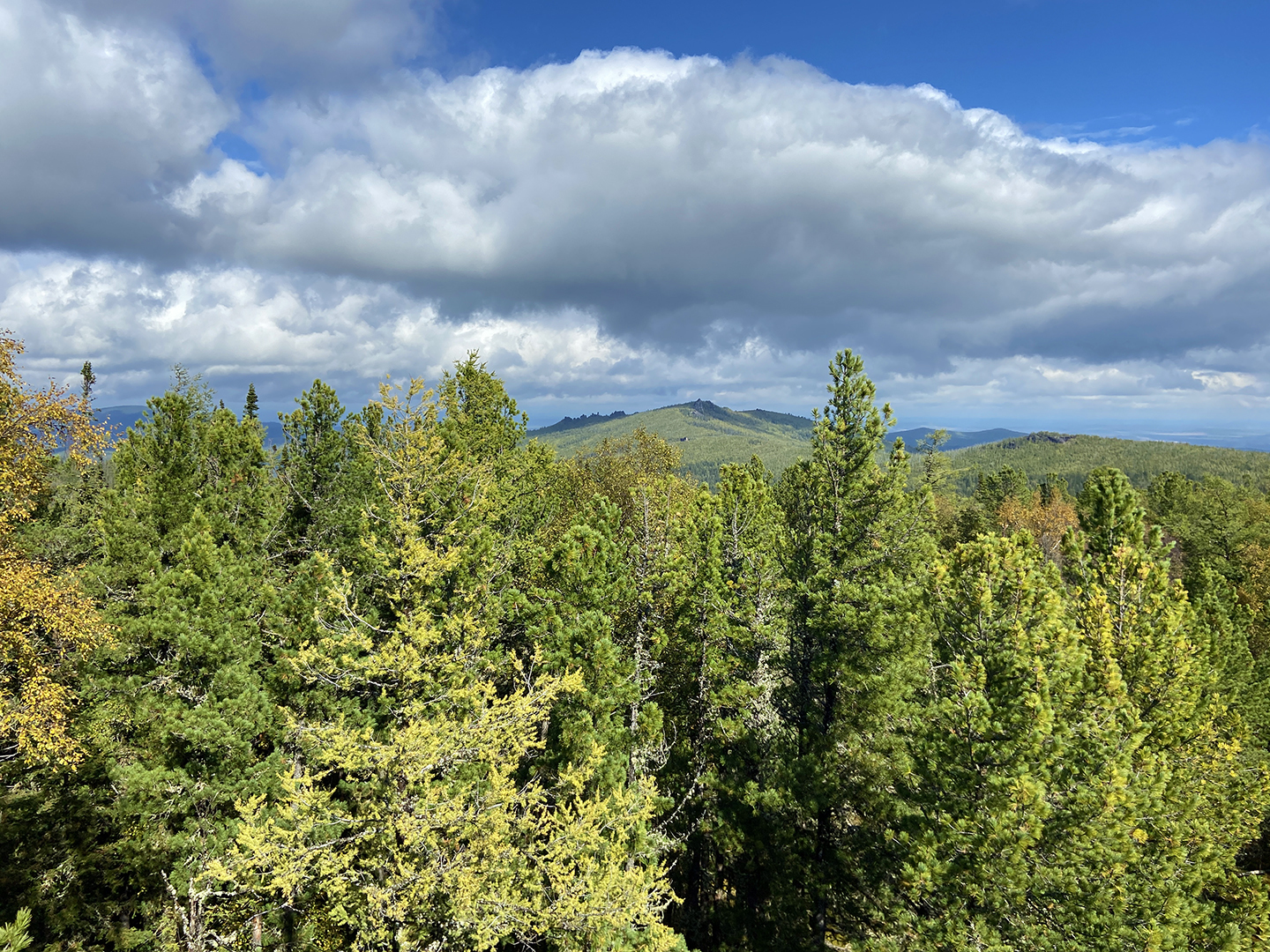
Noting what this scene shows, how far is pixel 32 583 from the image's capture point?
1363 centimetres

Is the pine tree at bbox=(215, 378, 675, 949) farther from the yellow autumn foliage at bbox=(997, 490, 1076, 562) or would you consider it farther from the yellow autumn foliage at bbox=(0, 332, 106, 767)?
the yellow autumn foliage at bbox=(997, 490, 1076, 562)

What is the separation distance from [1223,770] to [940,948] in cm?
1299

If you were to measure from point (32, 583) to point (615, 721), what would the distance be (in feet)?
52.9

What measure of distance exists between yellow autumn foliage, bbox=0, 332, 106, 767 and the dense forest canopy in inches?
5.6

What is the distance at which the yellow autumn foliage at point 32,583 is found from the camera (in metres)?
13.4

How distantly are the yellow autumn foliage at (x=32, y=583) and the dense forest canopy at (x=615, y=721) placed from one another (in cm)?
14

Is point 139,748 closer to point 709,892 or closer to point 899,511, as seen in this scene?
point 709,892

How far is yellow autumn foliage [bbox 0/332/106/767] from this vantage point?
43.9ft

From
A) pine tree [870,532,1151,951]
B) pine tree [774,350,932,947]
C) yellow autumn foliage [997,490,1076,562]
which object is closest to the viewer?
pine tree [870,532,1151,951]

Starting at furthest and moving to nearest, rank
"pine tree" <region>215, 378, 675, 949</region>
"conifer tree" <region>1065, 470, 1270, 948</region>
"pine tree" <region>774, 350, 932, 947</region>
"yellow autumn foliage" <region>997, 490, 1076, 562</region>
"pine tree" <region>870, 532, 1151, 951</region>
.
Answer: "yellow autumn foliage" <region>997, 490, 1076, 562</region> → "pine tree" <region>774, 350, 932, 947</region> → "conifer tree" <region>1065, 470, 1270, 948</region> → "pine tree" <region>870, 532, 1151, 951</region> → "pine tree" <region>215, 378, 675, 949</region>

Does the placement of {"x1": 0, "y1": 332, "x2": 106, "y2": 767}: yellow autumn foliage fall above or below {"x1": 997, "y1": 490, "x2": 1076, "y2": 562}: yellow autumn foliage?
above

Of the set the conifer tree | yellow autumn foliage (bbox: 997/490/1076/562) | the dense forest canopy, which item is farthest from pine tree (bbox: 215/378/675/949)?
yellow autumn foliage (bbox: 997/490/1076/562)

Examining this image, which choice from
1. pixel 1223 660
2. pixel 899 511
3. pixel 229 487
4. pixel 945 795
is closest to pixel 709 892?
pixel 945 795

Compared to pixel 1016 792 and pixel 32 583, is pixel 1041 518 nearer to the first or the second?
pixel 1016 792
